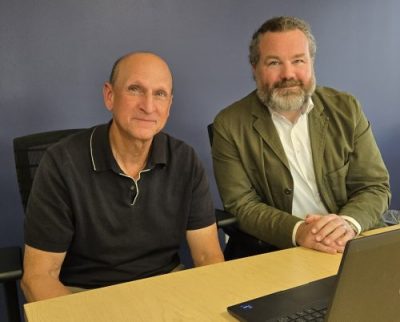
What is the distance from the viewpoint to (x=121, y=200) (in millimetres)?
1433

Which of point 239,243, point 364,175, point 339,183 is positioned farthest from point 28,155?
point 364,175

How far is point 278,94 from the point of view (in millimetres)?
1904

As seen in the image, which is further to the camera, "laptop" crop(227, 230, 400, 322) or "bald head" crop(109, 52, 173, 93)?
"bald head" crop(109, 52, 173, 93)

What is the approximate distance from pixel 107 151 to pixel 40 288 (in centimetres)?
45

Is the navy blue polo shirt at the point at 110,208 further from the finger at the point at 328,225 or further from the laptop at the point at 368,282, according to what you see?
the laptop at the point at 368,282

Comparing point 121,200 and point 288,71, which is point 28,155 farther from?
point 288,71

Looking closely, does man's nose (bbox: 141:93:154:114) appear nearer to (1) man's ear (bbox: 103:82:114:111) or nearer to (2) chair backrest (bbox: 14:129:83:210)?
(1) man's ear (bbox: 103:82:114:111)

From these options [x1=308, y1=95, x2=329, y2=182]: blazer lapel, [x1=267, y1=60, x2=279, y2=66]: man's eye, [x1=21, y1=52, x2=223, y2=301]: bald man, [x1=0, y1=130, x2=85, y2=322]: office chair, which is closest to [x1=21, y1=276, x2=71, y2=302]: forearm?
[x1=21, y1=52, x2=223, y2=301]: bald man

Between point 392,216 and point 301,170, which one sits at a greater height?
point 301,170

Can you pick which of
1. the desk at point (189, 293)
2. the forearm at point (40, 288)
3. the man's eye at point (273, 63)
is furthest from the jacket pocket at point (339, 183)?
the forearm at point (40, 288)

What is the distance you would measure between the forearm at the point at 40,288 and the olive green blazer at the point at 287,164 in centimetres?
74

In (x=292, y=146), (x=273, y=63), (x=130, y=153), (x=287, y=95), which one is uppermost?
(x=273, y=63)

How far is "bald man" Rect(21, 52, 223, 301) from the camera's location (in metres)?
1.36

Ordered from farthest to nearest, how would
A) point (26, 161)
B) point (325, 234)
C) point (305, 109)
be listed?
point (305, 109)
point (26, 161)
point (325, 234)
